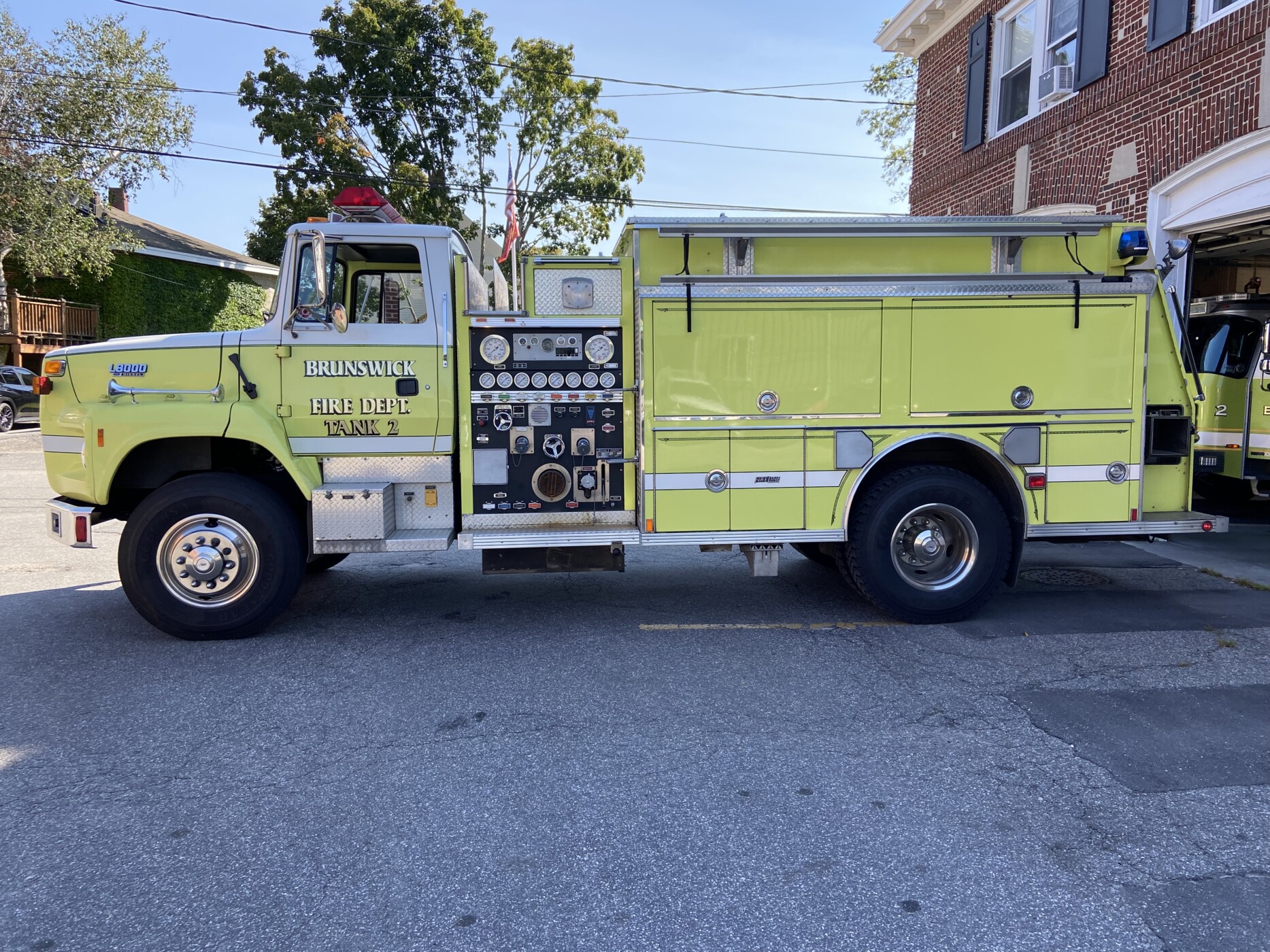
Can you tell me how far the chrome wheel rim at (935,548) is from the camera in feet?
19.6

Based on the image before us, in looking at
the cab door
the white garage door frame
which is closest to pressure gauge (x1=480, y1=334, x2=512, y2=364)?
the cab door

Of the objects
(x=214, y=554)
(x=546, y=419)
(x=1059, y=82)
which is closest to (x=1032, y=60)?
(x=1059, y=82)

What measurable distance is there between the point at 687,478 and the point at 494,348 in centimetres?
152

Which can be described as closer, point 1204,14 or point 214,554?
point 214,554

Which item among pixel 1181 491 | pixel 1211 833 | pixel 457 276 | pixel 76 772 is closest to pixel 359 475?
pixel 457 276

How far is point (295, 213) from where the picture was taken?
86.1ft

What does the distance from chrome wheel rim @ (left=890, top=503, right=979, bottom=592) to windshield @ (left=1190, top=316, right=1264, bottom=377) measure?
21.8 feet

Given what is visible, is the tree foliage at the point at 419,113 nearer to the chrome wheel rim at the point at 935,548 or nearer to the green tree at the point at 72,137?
the green tree at the point at 72,137

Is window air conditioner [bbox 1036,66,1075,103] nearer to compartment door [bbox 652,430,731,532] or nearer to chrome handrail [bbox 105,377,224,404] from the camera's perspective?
compartment door [bbox 652,430,731,532]

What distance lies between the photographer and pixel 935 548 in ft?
19.8

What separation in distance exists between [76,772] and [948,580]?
17.0ft

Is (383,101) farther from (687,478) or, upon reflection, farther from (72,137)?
(687,478)

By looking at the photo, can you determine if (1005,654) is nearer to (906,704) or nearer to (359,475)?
(906,704)

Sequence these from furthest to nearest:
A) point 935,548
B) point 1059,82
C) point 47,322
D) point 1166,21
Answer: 1. point 47,322
2. point 1059,82
3. point 1166,21
4. point 935,548
